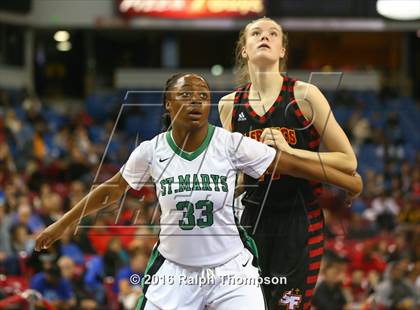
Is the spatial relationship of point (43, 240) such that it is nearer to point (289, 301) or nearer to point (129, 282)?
point (289, 301)

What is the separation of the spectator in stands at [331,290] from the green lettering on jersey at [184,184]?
5.38m

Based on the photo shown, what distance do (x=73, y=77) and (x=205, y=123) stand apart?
1913cm

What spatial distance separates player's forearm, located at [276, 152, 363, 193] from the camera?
15.1ft

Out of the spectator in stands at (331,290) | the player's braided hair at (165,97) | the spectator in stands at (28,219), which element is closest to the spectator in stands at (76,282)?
the spectator in stands at (28,219)

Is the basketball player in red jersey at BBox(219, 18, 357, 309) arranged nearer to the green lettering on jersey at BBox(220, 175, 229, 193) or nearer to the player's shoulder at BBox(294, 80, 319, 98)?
the player's shoulder at BBox(294, 80, 319, 98)

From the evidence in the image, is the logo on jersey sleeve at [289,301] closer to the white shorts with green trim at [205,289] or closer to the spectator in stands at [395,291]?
the white shorts with green trim at [205,289]

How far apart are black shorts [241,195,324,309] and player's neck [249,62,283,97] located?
0.65 meters

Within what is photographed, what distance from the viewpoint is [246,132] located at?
17.2 feet

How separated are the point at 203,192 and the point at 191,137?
304 mm

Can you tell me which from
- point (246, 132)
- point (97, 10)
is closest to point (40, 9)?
point (97, 10)

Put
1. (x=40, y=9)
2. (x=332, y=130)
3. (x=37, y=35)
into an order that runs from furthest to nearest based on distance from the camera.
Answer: (x=37, y=35), (x=40, y=9), (x=332, y=130)

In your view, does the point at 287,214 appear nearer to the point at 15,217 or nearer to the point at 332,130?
the point at 332,130

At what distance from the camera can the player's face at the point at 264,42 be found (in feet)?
17.2

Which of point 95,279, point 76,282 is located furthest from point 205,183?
point 95,279
